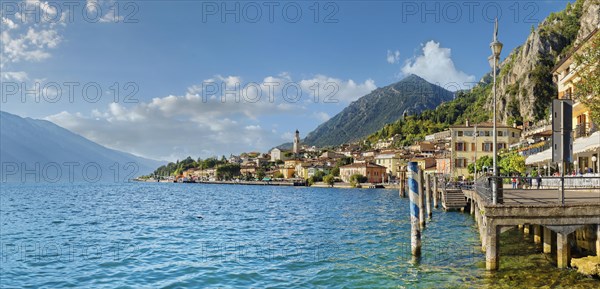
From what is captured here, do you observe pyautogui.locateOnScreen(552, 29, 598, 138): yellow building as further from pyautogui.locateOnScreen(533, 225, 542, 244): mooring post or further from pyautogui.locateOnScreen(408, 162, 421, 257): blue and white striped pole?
pyautogui.locateOnScreen(408, 162, 421, 257): blue and white striped pole

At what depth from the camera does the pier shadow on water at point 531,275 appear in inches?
509

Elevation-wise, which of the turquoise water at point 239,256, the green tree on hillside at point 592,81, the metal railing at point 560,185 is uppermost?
the green tree on hillside at point 592,81

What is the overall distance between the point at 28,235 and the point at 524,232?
28171mm

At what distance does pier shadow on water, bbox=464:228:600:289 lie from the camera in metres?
12.9

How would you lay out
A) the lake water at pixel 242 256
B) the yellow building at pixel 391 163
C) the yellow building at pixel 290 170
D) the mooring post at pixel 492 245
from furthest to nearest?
the yellow building at pixel 290 170
the yellow building at pixel 391 163
the lake water at pixel 242 256
the mooring post at pixel 492 245

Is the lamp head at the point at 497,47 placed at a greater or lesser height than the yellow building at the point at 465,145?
greater

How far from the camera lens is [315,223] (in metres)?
34.8

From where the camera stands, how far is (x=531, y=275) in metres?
14.3

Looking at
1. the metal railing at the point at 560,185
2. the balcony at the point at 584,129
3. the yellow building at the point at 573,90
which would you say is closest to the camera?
the metal railing at the point at 560,185

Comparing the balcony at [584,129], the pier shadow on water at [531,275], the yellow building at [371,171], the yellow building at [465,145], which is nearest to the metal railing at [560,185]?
the pier shadow on water at [531,275]

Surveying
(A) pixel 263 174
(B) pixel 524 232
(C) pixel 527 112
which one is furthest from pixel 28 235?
(A) pixel 263 174

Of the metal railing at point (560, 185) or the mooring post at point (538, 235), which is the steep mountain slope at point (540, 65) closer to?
the metal railing at point (560, 185)

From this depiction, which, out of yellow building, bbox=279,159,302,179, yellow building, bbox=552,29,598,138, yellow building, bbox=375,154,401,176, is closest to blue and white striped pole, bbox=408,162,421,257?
yellow building, bbox=552,29,598,138

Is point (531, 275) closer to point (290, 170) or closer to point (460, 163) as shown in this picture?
point (460, 163)
